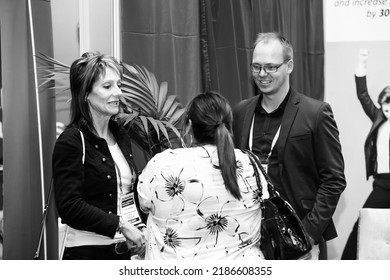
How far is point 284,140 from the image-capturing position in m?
2.90

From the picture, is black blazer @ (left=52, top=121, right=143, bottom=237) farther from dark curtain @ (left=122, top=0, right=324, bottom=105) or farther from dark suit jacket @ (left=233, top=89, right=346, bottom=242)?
dark curtain @ (left=122, top=0, right=324, bottom=105)

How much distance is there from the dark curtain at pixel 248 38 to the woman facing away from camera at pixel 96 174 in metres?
1.55

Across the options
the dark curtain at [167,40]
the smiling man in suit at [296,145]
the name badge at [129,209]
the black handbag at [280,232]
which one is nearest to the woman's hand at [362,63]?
the dark curtain at [167,40]

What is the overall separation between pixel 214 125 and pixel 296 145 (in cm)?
74

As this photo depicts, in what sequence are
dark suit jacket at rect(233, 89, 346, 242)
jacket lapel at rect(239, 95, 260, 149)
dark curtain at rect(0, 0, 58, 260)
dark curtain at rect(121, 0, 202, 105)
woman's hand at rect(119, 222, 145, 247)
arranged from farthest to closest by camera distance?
dark curtain at rect(121, 0, 202, 105), dark curtain at rect(0, 0, 58, 260), jacket lapel at rect(239, 95, 260, 149), dark suit jacket at rect(233, 89, 346, 242), woman's hand at rect(119, 222, 145, 247)

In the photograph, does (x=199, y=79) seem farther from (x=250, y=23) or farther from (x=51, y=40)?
(x=51, y=40)

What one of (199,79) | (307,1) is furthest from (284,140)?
(307,1)

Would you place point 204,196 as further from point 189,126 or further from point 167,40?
point 167,40

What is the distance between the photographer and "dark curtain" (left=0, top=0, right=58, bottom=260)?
3.63 m

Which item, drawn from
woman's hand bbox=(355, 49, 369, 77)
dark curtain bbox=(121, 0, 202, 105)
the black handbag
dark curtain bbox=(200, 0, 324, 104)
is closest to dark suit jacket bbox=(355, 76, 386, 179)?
woman's hand bbox=(355, 49, 369, 77)

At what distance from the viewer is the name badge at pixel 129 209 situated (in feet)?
8.45

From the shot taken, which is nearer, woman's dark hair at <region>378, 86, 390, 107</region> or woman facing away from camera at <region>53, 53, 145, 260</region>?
woman facing away from camera at <region>53, 53, 145, 260</region>

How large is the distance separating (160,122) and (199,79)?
0.91 m

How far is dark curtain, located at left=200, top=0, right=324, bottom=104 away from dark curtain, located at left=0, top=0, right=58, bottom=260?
1.10 meters
